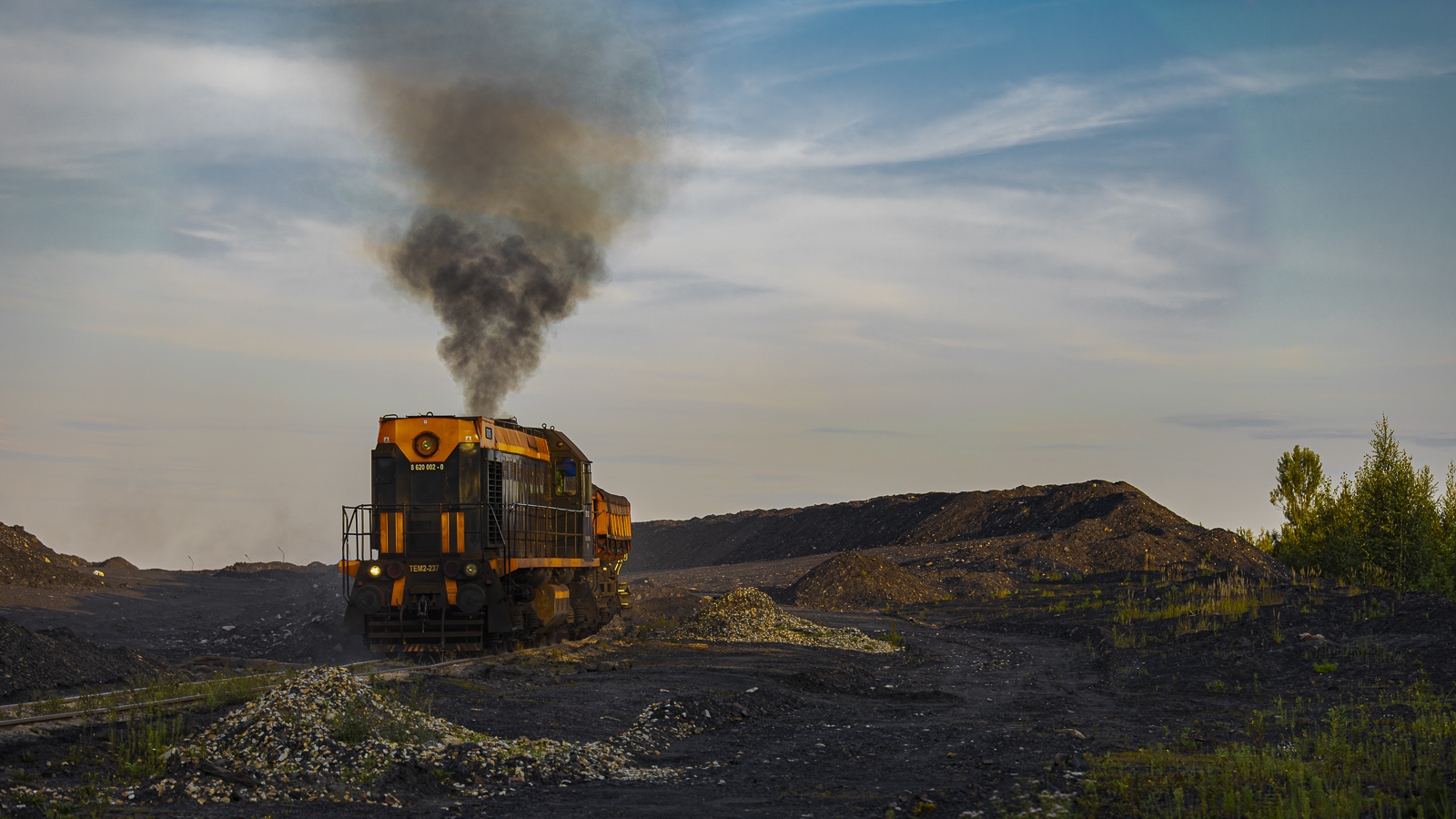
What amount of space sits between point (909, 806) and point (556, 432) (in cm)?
1888

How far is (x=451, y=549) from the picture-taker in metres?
21.8

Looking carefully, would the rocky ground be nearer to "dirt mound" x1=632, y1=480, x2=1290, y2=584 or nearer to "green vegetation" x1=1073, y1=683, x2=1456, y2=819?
"green vegetation" x1=1073, y1=683, x2=1456, y2=819

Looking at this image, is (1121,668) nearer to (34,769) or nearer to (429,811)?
(429,811)

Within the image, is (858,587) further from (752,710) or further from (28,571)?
(28,571)

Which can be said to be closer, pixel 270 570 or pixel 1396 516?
pixel 1396 516

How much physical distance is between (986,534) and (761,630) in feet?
187

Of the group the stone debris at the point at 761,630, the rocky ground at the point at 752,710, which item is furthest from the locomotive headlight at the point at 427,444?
the stone debris at the point at 761,630

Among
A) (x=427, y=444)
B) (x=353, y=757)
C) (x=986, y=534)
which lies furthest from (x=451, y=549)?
(x=986, y=534)

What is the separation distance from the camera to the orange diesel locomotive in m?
21.3

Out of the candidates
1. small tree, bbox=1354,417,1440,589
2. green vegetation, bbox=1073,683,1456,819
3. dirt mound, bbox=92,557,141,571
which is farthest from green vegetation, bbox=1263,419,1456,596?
dirt mound, bbox=92,557,141,571

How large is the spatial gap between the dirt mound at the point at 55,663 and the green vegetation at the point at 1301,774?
16456mm

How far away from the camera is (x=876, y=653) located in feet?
94.0

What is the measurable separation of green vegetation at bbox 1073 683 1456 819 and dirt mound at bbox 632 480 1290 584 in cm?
4139

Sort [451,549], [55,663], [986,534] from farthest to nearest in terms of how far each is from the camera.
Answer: [986,534]
[451,549]
[55,663]
